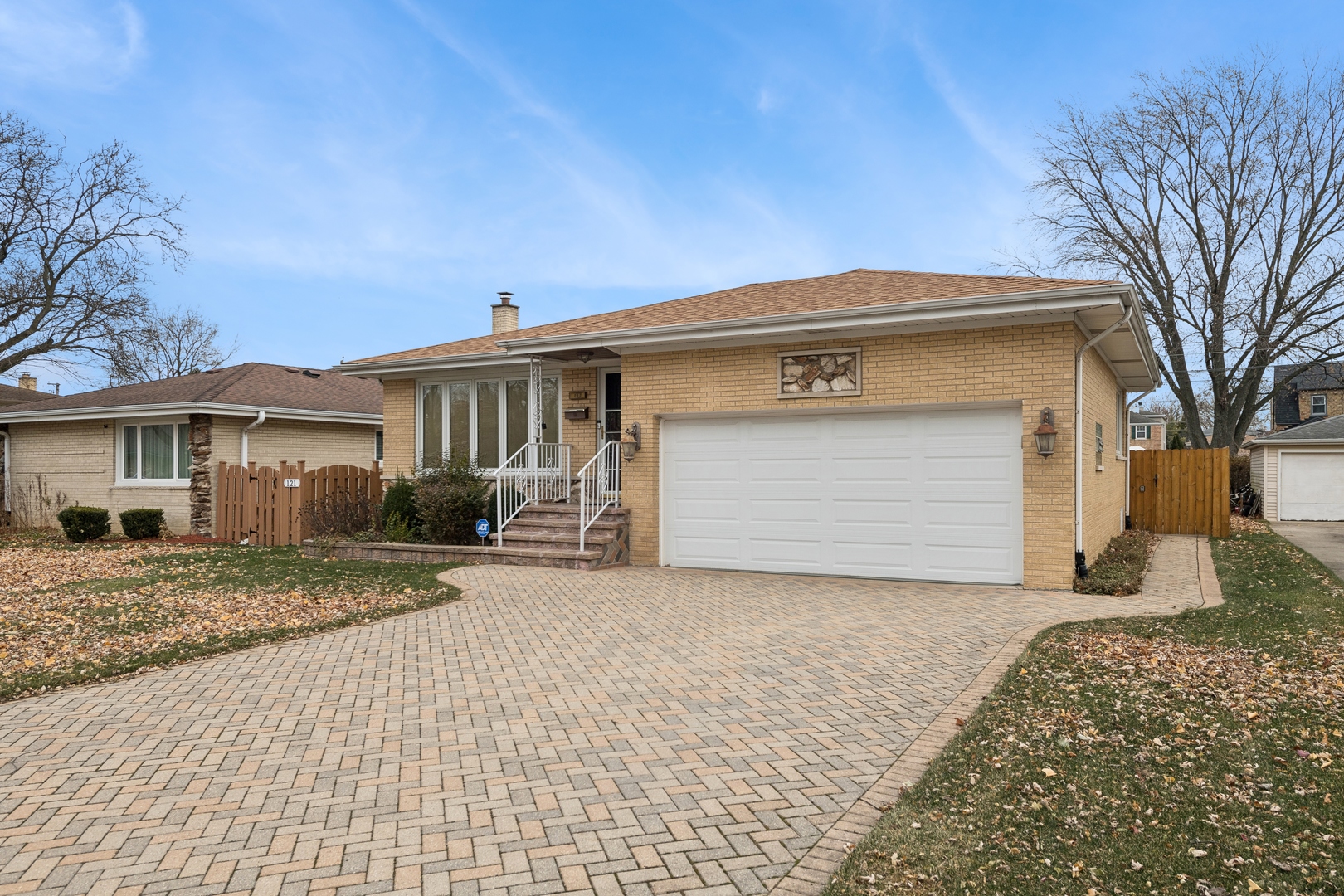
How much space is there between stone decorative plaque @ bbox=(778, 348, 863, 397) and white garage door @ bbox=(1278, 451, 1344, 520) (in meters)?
18.7

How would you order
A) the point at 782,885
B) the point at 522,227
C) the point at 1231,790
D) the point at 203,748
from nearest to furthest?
1. the point at 782,885
2. the point at 1231,790
3. the point at 203,748
4. the point at 522,227

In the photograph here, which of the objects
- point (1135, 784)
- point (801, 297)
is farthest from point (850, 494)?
point (1135, 784)

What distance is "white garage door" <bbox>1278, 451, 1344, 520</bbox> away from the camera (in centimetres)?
2211

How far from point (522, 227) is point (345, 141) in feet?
14.8

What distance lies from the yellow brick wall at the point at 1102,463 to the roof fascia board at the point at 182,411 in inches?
621

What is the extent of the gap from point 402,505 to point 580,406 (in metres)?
3.55

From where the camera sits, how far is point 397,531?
13797 millimetres

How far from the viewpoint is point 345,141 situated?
1539cm

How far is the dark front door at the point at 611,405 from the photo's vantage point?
45.4 feet

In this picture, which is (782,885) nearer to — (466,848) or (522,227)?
(466,848)

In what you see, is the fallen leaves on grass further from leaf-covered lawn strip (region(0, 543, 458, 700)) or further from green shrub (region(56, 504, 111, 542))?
green shrub (region(56, 504, 111, 542))

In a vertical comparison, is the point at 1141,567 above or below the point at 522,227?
below

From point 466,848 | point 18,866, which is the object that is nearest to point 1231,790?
point 466,848

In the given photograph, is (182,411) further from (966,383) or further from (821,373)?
(966,383)
